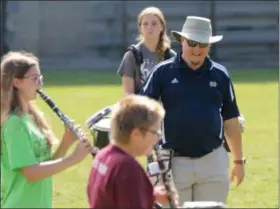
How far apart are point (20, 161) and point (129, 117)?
83 centimetres

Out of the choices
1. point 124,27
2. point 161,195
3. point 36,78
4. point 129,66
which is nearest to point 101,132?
point 129,66

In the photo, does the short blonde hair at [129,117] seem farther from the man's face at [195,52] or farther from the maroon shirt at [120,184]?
the man's face at [195,52]

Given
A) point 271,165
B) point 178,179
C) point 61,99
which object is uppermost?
point 178,179

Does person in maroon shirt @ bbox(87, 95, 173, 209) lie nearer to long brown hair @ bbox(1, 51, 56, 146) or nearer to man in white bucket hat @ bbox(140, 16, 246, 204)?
long brown hair @ bbox(1, 51, 56, 146)

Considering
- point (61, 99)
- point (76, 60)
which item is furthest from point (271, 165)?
point (76, 60)

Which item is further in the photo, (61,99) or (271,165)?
(61,99)

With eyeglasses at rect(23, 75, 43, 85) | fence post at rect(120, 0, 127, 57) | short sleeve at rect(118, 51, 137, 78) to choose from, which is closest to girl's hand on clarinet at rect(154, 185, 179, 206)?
eyeglasses at rect(23, 75, 43, 85)

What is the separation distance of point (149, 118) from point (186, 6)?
3106 centimetres

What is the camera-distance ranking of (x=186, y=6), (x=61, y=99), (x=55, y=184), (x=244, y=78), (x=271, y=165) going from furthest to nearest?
(x=186, y=6) < (x=244, y=78) < (x=61, y=99) < (x=271, y=165) < (x=55, y=184)

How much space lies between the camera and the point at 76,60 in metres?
32.9

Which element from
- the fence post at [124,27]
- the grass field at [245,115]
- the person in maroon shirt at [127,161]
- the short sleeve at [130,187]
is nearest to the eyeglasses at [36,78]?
the person in maroon shirt at [127,161]

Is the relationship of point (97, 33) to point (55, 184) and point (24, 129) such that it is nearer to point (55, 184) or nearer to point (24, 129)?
point (55, 184)

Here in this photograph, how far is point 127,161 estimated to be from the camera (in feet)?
15.2

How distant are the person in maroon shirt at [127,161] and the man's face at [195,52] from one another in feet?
6.81
